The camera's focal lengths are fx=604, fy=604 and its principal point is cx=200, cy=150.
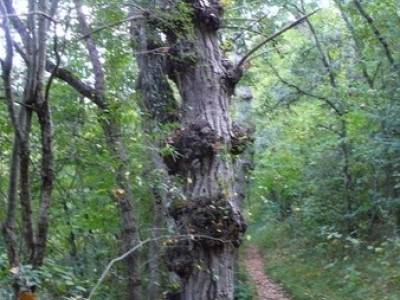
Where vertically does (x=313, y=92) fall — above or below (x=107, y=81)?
above

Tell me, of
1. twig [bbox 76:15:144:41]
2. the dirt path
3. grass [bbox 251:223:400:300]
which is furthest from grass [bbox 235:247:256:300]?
twig [bbox 76:15:144:41]

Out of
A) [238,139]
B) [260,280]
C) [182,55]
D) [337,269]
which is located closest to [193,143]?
[238,139]

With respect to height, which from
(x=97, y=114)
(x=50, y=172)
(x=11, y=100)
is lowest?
(x=50, y=172)

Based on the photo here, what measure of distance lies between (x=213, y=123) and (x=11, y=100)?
2532 mm

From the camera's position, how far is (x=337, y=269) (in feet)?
39.7

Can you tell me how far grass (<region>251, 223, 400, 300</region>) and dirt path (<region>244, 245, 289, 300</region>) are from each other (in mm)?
207

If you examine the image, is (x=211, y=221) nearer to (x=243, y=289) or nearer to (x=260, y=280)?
(x=243, y=289)

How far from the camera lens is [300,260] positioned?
47.4 ft

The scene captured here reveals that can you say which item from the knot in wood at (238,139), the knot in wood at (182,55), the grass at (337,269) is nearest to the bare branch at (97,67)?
the knot in wood at (182,55)

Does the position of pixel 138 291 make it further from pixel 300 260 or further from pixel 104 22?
pixel 300 260

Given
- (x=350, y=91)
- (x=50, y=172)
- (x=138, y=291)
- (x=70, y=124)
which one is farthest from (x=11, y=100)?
(x=350, y=91)

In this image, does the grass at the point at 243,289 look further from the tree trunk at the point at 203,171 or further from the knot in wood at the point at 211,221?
the knot in wood at the point at 211,221

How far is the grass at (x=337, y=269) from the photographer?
32.9ft

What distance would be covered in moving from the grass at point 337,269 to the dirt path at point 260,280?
0.21 m
